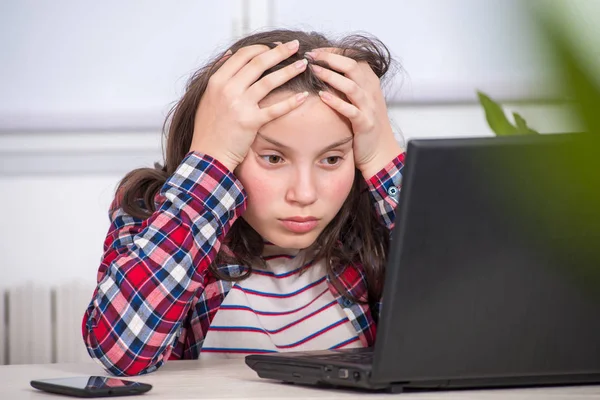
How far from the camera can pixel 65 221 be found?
198 cm

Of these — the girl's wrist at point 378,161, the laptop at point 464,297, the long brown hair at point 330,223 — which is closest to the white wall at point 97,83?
the long brown hair at point 330,223

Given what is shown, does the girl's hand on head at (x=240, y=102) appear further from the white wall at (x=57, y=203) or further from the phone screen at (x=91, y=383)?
the white wall at (x=57, y=203)

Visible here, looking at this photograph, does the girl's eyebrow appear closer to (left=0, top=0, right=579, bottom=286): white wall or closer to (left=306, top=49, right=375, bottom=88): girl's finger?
(left=306, top=49, right=375, bottom=88): girl's finger

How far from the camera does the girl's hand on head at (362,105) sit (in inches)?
37.5

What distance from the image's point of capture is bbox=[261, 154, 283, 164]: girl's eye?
944 millimetres

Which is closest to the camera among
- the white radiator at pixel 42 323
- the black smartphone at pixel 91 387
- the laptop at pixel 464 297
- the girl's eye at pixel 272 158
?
the laptop at pixel 464 297

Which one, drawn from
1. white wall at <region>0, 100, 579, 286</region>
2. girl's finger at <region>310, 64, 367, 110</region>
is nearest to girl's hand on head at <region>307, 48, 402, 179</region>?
girl's finger at <region>310, 64, 367, 110</region>

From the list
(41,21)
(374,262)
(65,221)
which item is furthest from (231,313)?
(41,21)

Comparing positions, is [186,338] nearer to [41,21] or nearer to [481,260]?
[481,260]

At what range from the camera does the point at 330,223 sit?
3.65 ft

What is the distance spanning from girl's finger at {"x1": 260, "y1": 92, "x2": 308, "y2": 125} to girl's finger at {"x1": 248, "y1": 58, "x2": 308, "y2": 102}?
0.09 ft

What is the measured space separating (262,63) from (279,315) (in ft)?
1.28

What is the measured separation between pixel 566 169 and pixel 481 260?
41 centimetres

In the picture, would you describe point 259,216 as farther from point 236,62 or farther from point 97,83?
point 97,83
